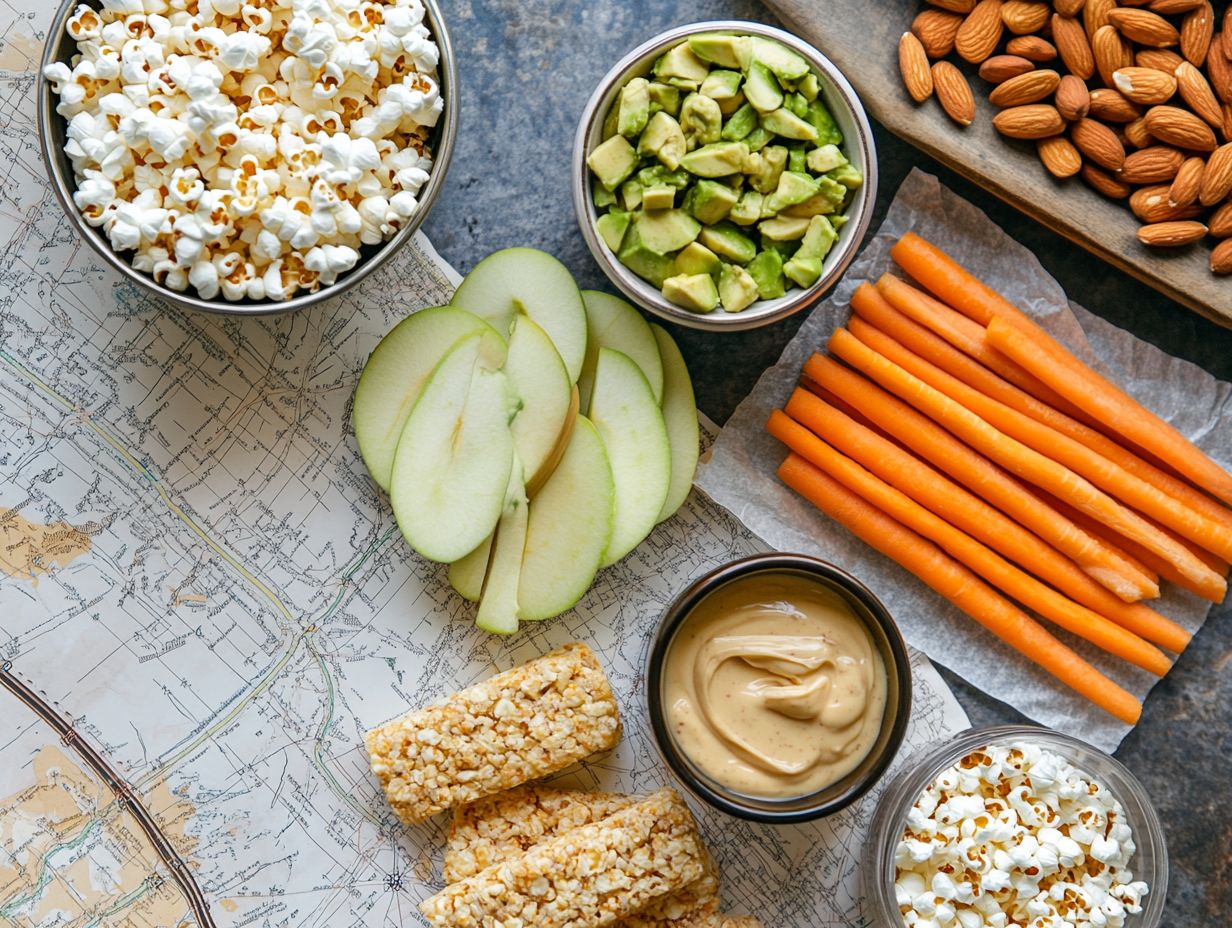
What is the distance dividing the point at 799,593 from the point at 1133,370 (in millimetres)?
818

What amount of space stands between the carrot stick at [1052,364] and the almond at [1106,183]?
257mm

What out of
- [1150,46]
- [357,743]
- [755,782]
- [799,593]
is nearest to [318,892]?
[357,743]

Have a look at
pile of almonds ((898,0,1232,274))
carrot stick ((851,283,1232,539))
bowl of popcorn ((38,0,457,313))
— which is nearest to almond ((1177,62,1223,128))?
pile of almonds ((898,0,1232,274))

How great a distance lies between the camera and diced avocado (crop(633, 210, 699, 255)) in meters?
1.81

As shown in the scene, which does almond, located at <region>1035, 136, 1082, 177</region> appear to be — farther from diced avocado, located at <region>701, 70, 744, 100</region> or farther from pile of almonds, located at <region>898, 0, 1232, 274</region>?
diced avocado, located at <region>701, 70, 744, 100</region>

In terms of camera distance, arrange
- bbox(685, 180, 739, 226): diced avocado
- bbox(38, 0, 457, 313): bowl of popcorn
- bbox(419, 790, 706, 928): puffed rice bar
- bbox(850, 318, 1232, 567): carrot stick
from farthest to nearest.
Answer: bbox(850, 318, 1232, 567): carrot stick → bbox(419, 790, 706, 928): puffed rice bar → bbox(685, 180, 739, 226): diced avocado → bbox(38, 0, 457, 313): bowl of popcorn

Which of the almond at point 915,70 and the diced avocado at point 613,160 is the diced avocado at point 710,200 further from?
the almond at point 915,70

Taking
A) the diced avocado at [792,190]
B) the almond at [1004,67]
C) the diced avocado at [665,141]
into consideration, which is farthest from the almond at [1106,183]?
the diced avocado at [665,141]

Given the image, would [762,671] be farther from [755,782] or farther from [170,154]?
[170,154]

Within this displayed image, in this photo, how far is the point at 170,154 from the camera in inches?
65.1

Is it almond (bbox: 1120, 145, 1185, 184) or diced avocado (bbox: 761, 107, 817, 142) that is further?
almond (bbox: 1120, 145, 1185, 184)

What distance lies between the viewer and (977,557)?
202 centimetres

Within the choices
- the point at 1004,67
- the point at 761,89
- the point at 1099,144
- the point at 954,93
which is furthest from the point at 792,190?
the point at 1099,144

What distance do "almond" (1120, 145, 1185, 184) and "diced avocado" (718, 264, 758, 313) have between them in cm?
73
